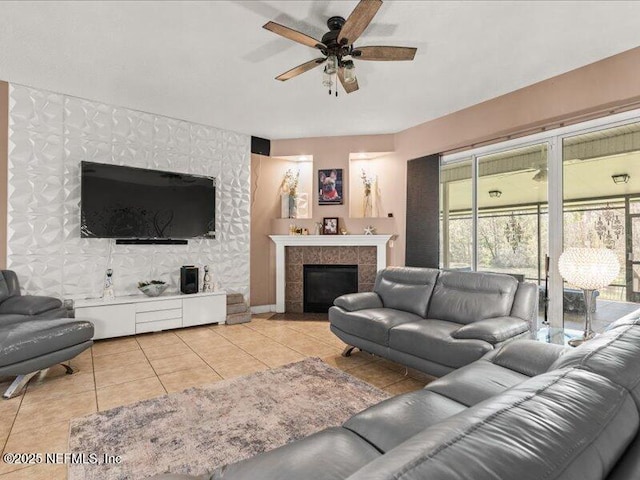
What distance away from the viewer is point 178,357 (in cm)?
342

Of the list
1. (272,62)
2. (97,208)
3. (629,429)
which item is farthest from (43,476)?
(272,62)

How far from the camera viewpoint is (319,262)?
557cm

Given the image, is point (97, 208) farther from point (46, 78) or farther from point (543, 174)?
point (543, 174)

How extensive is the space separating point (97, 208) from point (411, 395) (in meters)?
4.08

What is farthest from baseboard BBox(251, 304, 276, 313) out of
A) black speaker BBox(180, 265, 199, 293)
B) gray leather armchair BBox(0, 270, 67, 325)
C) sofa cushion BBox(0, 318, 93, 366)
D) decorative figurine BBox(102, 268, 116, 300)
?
sofa cushion BBox(0, 318, 93, 366)

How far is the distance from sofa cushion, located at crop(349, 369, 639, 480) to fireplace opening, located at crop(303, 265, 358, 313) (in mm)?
4801

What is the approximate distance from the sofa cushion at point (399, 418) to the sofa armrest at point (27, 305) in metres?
3.16

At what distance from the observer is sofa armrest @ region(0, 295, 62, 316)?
3076 mm

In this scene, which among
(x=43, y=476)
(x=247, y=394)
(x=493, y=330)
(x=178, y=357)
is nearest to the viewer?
(x=43, y=476)

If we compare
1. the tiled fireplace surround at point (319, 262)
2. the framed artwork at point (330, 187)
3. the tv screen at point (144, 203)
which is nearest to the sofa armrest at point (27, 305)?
the tv screen at point (144, 203)

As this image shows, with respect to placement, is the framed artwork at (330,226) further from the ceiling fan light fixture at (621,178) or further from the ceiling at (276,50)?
the ceiling fan light fixture at (621,178)

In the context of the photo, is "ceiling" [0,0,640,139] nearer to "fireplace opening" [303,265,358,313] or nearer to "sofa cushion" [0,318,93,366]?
"sofa cushion" [0,318,93,366]

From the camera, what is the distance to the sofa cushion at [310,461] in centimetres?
99

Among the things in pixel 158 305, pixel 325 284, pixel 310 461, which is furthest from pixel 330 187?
pixel 310 461
